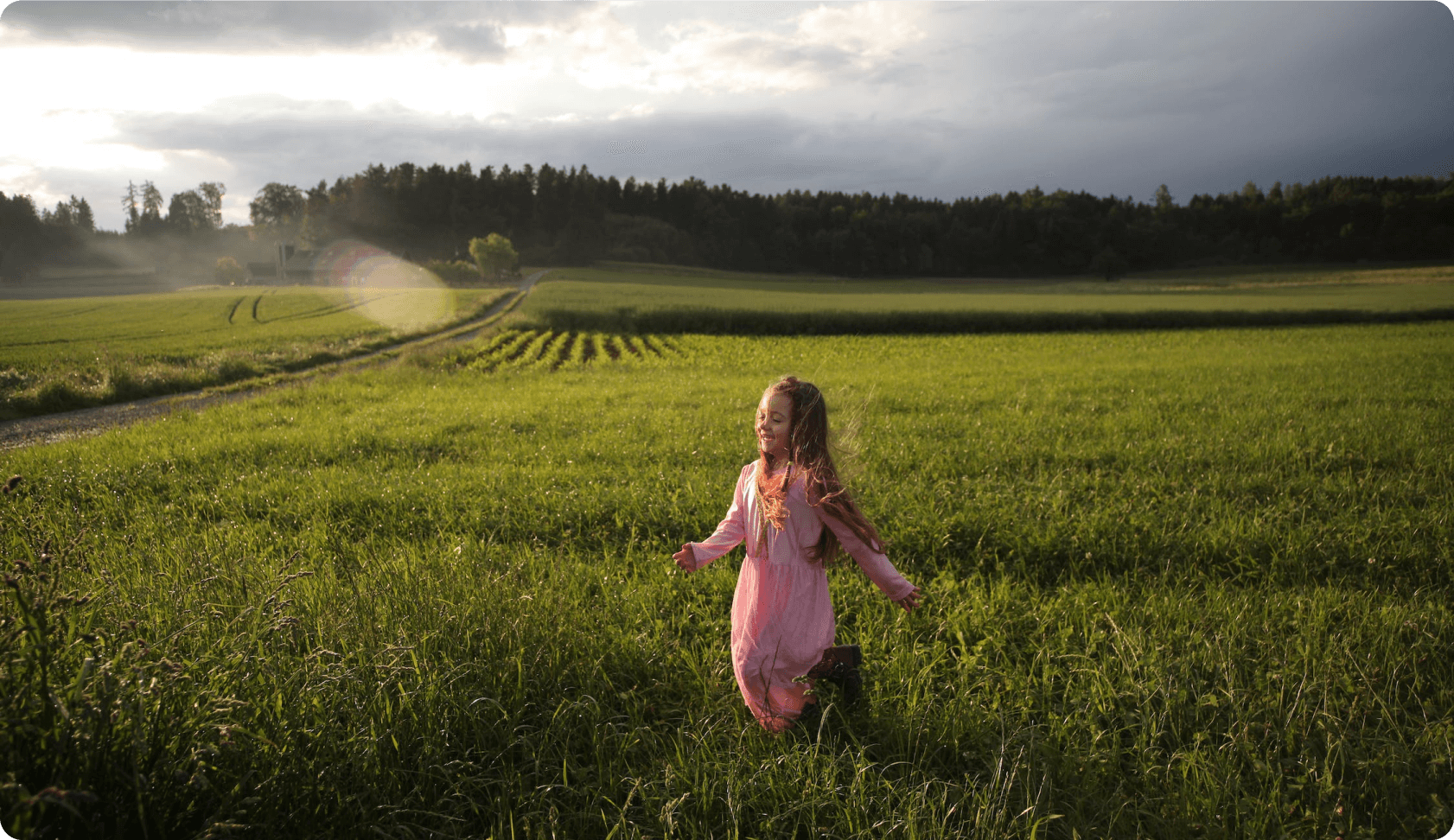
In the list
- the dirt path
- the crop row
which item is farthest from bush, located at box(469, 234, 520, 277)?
the dirt path

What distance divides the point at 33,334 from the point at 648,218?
98154 millimetres

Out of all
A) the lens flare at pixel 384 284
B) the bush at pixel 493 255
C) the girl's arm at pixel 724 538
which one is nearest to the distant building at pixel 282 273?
the lens flare at pixel 384 284

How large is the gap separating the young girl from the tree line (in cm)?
10579

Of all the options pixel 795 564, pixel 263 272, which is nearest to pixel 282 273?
pixel 263 272

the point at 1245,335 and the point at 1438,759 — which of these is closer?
the point at 1438,759

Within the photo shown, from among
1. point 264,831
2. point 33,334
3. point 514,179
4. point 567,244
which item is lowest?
point 264,831

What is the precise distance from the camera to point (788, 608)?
2.88 metres

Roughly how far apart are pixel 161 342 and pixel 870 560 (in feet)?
82.4

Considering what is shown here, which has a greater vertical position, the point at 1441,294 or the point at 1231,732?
the point at 1441,294

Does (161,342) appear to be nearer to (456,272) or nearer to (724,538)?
(724,538)

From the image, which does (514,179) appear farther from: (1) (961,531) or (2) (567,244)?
(1) (961,531)

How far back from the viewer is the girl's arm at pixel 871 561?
284cm

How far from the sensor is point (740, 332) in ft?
105

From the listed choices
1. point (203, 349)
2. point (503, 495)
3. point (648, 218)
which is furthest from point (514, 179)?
point (503, 495)
